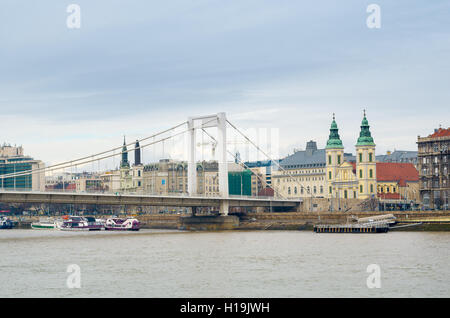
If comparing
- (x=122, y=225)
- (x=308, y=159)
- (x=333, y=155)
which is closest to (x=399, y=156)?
(x=308, y=159)

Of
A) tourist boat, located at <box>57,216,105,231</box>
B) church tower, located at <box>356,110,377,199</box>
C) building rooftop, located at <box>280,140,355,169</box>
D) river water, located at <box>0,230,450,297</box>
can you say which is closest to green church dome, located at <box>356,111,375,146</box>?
church tower, located at <box>356,110,377,199</box>

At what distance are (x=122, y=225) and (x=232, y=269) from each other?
76.5 m

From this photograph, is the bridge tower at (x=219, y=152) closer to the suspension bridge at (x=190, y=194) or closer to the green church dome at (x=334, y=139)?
the suspension bridge at (x=190, y=194)

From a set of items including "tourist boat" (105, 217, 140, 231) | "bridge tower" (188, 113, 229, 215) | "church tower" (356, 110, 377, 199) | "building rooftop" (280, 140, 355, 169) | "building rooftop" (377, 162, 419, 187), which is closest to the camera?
"bridge tower" (188, 113, 229, 215)

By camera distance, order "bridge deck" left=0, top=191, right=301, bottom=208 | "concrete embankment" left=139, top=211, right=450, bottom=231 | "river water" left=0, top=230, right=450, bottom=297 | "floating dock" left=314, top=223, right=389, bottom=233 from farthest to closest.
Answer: "concrete embankment" left=139, top=211, right=450, bottom=231 < "floating dock" left=314, top=223, right=389, bottom=233 < "bridge deck" left=0, top=191, right=301, bottom=208 < "river water" left=0, top=230, right=450, bottom=297

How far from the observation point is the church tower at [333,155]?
160 metres

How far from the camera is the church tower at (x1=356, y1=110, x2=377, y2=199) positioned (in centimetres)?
15075

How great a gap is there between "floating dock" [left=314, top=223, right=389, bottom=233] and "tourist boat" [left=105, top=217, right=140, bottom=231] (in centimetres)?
3392

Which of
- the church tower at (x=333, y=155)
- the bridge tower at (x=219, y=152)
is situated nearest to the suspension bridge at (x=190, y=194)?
the bridge tower at (x=219, y=152)

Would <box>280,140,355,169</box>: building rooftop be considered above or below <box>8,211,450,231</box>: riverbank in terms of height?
above

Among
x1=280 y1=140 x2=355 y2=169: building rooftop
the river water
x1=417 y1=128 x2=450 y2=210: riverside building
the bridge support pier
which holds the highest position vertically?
x1=280 y1=140 x2=355 y2=169: building rooftop

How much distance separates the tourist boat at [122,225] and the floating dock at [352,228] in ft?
111

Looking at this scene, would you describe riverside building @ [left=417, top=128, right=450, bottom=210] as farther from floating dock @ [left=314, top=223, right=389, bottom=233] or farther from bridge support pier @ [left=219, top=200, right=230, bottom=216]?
bridge support pier @ [left=219, top=200, right=230, bottom=216]
